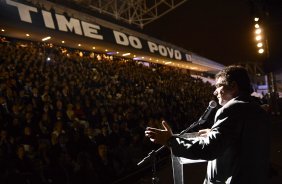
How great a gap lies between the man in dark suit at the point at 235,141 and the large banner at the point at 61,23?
11.7m

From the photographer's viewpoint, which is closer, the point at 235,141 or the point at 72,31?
the point at 235,141

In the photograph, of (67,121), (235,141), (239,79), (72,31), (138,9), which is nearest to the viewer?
(235,141)

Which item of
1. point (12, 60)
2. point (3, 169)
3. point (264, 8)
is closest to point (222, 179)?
point (3, 169)

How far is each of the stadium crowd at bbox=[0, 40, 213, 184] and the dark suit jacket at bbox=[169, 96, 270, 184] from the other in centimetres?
427

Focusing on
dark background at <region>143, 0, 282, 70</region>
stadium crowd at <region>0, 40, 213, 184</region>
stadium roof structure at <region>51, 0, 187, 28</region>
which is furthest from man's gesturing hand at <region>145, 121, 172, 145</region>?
stadium roof structure at <region>51, 0, 187, 28</region>

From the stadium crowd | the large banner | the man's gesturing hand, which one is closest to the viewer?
the man's gesturing hand

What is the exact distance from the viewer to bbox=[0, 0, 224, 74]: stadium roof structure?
12521 mm

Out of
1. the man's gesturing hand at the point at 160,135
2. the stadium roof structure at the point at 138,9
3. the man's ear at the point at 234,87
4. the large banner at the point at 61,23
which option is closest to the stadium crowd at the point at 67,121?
the large banner at the point at 61,23

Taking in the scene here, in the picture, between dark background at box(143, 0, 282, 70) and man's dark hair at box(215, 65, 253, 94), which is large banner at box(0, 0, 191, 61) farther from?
man's dark hair at box(215, 65, 253, 94)

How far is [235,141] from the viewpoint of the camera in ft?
6.09

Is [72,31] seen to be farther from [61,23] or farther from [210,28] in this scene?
[210,28]

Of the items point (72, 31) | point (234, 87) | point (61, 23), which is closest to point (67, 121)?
point (234, 87)

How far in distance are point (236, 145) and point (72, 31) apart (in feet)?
46.0

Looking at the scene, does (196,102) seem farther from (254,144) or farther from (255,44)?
(254,144)
